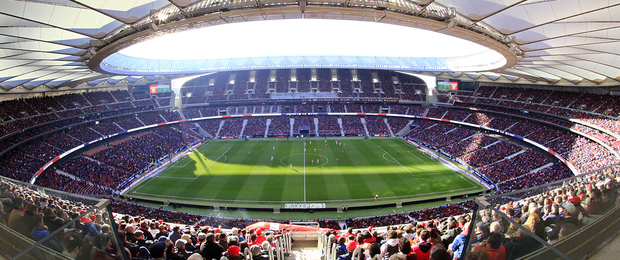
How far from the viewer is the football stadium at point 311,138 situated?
5.11 metres

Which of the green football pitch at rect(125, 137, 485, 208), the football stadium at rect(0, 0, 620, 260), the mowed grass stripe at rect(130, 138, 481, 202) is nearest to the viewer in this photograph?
the football stadium at rect(0, 0, 620, 260)

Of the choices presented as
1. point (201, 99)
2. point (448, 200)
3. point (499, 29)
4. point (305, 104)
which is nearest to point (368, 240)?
point (499, 29)

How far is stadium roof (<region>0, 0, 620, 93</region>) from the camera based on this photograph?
Answer: 1409cm

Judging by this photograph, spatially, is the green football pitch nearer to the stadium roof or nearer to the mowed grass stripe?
the mowed grass stripe

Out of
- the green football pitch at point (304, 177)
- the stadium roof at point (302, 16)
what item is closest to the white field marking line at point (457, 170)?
the green football pitch at point (304, 177)

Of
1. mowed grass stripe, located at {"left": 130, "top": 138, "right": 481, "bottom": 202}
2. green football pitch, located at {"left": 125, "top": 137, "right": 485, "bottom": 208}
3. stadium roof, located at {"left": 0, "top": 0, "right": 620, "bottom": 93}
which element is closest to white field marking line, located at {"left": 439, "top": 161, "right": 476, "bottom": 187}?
green football pitch, located at {"left": 125, "top": 137, "right": 485, "bottom": 208}

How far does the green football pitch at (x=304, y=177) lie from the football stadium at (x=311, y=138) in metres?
0.31

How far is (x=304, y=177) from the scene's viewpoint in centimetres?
3378

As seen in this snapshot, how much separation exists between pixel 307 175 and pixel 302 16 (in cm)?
2076

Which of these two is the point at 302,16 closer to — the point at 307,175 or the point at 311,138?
the point at 307,175

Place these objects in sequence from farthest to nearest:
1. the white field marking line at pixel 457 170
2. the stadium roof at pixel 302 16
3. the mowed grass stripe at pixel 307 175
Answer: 1. the white field marking line at pixel 457 170
2. the mowed grass stripe at pixel 307 175
3. the stadium roof at pixel 302 16

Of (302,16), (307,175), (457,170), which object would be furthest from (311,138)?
(302,16)

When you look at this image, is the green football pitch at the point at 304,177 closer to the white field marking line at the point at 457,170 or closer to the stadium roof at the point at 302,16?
the white field marking line at the point at 457,170

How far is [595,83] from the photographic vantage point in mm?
32531
